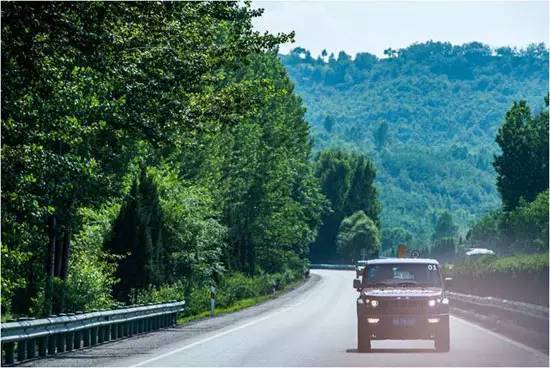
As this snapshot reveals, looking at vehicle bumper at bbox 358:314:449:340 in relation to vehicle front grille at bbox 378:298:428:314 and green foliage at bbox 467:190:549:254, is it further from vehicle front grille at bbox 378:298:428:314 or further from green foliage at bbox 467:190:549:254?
green foliage at bbox 467:190:549:254

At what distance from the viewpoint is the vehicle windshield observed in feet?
82.3

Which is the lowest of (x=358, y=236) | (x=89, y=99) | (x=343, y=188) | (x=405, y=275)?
(x=405, y=275)

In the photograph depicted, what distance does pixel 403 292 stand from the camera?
2447 cm

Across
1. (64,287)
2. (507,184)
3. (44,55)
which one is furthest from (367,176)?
(44,55)

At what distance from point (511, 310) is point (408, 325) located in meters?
7.15

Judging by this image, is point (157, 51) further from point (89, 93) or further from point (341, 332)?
point (341, 332)

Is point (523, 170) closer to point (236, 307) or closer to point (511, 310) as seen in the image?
point (236, 307)

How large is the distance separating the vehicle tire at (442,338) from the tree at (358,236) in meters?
148

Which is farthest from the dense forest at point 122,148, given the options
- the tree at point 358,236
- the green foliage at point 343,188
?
the green foliage at point 343,188

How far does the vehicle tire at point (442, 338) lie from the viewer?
24.3 m

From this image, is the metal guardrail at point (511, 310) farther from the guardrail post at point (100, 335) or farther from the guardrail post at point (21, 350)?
the guardrail post at point (21, 350)

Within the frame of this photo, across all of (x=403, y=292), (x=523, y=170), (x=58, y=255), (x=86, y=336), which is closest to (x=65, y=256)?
(x=58, y=255)

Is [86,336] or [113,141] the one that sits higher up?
[113,141]

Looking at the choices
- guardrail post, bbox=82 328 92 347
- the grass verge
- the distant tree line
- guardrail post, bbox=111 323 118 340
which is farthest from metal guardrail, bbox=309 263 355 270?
guardrail post, bbox=82 328 92 347
